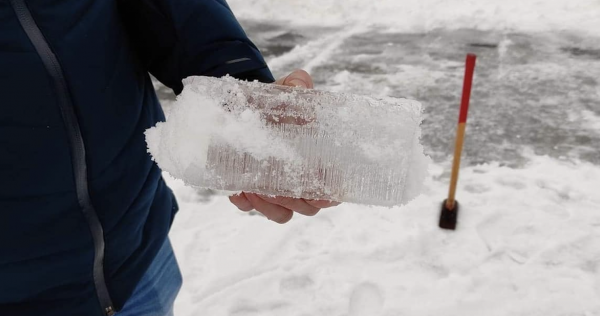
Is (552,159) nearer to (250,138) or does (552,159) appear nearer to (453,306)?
(453,306)

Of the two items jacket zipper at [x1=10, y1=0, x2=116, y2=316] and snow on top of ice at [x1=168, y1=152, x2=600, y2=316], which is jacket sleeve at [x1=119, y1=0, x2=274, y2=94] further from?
snow on top of ice at [x1=168, y1=152, x2=600, y2=316]

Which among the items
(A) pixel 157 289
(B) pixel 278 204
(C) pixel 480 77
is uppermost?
(B) pixel 278 204

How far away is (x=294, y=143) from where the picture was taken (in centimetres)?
89

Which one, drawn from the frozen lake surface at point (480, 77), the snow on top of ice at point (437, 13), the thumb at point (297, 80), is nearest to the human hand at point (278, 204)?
the thumb at point (297, 80)

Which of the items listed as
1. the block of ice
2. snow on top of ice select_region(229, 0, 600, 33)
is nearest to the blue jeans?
the block of ice

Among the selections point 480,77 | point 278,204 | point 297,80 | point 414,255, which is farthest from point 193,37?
point 480,77

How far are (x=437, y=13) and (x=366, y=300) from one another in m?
5.43

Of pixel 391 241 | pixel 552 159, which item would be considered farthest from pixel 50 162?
pixel 552 159

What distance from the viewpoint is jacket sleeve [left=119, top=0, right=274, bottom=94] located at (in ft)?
4.00

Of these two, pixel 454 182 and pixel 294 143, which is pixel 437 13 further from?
pixel 294 143

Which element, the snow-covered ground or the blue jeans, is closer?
the blue jeans

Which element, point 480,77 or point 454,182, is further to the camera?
point 480,77

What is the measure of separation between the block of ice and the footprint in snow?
5.87 ft

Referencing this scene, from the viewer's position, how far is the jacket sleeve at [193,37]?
1.22 metres
